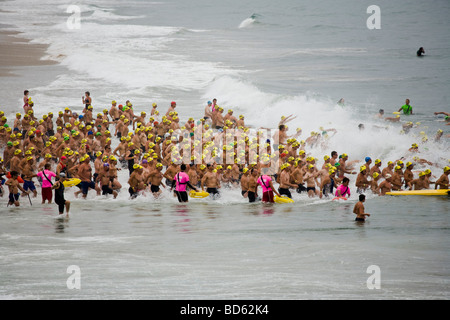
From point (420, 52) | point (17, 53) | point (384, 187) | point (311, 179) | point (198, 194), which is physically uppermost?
point (17, 53)

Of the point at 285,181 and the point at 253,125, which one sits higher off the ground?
the point at 253,125

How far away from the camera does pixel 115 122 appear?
25.0m

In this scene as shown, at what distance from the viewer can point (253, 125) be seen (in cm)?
2969

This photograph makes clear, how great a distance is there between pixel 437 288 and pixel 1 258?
788cm

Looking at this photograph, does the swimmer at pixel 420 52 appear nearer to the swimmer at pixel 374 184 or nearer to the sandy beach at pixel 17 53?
the sandy beach at pixel 17 53

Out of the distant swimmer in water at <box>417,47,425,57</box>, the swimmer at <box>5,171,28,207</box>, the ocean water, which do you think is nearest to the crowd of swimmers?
the swimmer at <box>5,171,28,207</box>

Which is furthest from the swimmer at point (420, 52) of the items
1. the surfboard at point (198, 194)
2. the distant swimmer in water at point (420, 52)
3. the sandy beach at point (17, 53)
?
the surfboard at point (198, 194)

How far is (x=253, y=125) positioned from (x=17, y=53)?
84.7 ft

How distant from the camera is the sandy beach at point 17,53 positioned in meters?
43.2

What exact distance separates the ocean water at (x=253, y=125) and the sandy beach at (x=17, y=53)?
1283mm

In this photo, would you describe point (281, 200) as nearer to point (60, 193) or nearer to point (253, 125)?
point (60, 193)

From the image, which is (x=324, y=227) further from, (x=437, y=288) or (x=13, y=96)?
(x=13, y=96)

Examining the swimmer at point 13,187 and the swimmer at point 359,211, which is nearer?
the swimmer at point 359,211

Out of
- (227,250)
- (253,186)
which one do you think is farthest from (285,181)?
(227,250)
